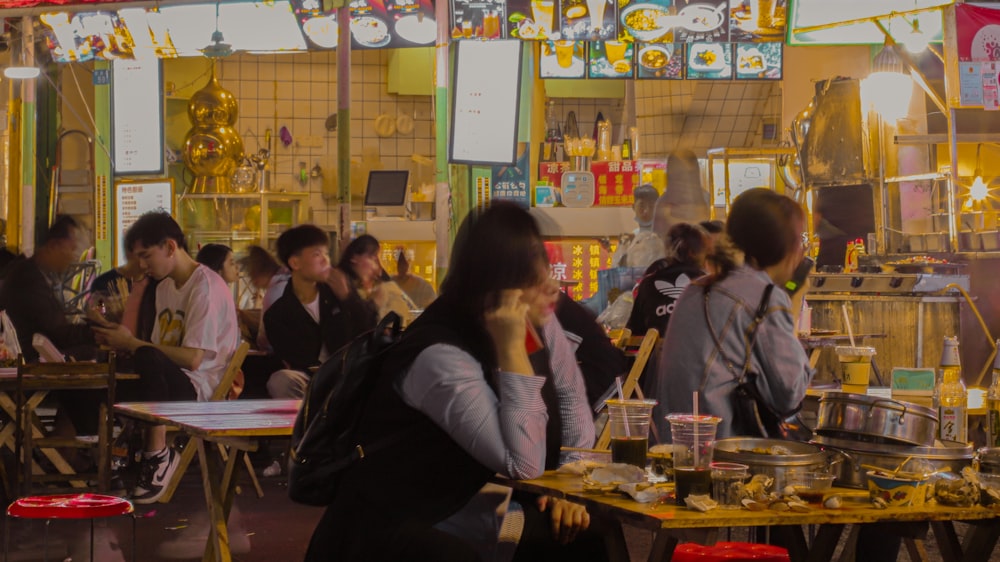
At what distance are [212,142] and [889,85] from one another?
7.92 metres

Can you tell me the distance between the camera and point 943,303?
8664mm

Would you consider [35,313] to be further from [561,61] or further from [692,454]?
[561,61]

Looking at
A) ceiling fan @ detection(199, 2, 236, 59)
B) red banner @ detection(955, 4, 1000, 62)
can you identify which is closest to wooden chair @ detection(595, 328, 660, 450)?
red banner @ detection(955, 4, 1000, 62)

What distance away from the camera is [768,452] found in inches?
124

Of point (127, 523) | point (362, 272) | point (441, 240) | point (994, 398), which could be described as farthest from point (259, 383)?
point (994, 398)

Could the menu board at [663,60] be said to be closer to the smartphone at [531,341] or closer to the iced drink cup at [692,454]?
the smartphone at [531,341]

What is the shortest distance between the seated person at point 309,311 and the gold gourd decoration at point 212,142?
6863 mm

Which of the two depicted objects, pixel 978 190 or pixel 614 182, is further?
pixel 614 182

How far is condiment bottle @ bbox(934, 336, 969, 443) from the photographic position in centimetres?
479

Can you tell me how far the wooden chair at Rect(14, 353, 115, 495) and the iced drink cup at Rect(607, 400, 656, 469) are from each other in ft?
12.6

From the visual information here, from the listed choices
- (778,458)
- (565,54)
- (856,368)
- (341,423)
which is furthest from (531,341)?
(565,54)

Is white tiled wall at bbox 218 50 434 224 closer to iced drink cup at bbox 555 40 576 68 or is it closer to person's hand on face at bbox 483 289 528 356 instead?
iced drink cup at bbox 555 40 576 68

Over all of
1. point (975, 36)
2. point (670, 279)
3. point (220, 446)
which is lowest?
point (220, 446)

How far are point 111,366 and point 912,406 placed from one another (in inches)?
182
